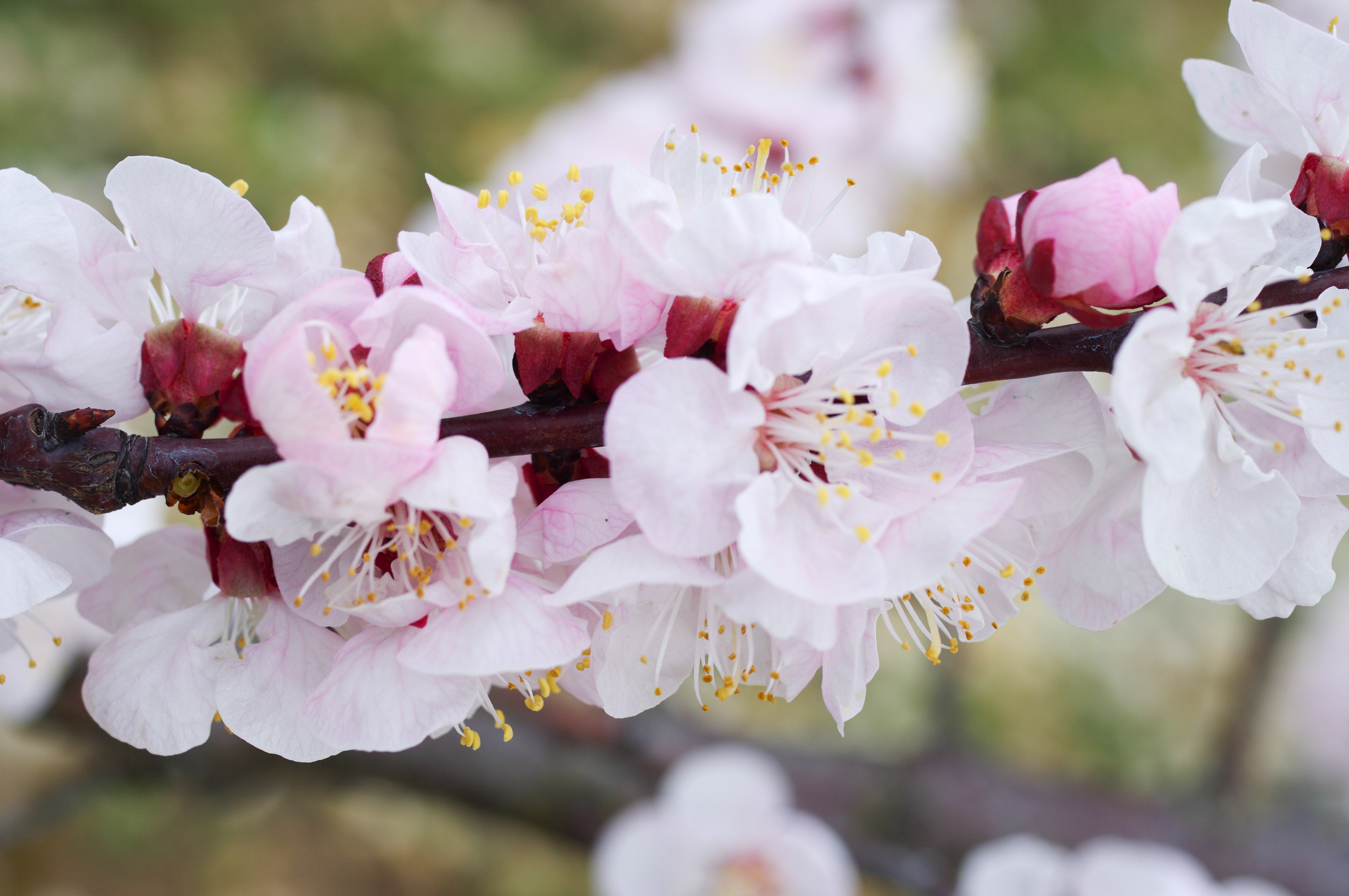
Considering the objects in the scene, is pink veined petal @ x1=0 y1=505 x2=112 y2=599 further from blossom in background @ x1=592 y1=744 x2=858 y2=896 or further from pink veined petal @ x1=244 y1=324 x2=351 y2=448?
blossom in background @ x1=592 y1=744 x2=858 y2=896

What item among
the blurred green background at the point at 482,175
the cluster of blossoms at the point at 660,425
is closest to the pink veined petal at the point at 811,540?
the cluster of blossoms at the point at 660,425

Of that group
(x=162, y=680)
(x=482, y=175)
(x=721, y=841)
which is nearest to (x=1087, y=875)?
(x=721, y=841)

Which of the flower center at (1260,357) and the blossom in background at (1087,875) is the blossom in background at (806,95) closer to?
the blossom in background at (1087,875)

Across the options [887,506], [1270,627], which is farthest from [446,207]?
[1270,627]

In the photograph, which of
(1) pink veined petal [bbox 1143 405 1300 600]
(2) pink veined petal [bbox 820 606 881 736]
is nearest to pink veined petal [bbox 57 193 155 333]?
(2) pink veined petal [bbox 820 606 881 736]

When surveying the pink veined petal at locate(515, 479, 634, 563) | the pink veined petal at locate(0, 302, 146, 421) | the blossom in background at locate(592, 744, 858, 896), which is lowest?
the blossom in background at locate(592, 744, 858, 896)

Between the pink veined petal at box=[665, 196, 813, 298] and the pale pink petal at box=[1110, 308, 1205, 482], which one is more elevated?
the pink veined petal at box=[665, 196, 813, 298]

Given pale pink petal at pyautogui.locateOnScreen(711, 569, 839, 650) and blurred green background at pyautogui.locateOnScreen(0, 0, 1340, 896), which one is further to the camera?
blurred green background at pyautogui.locateOnScreen(0, 0, 1340, 896)
